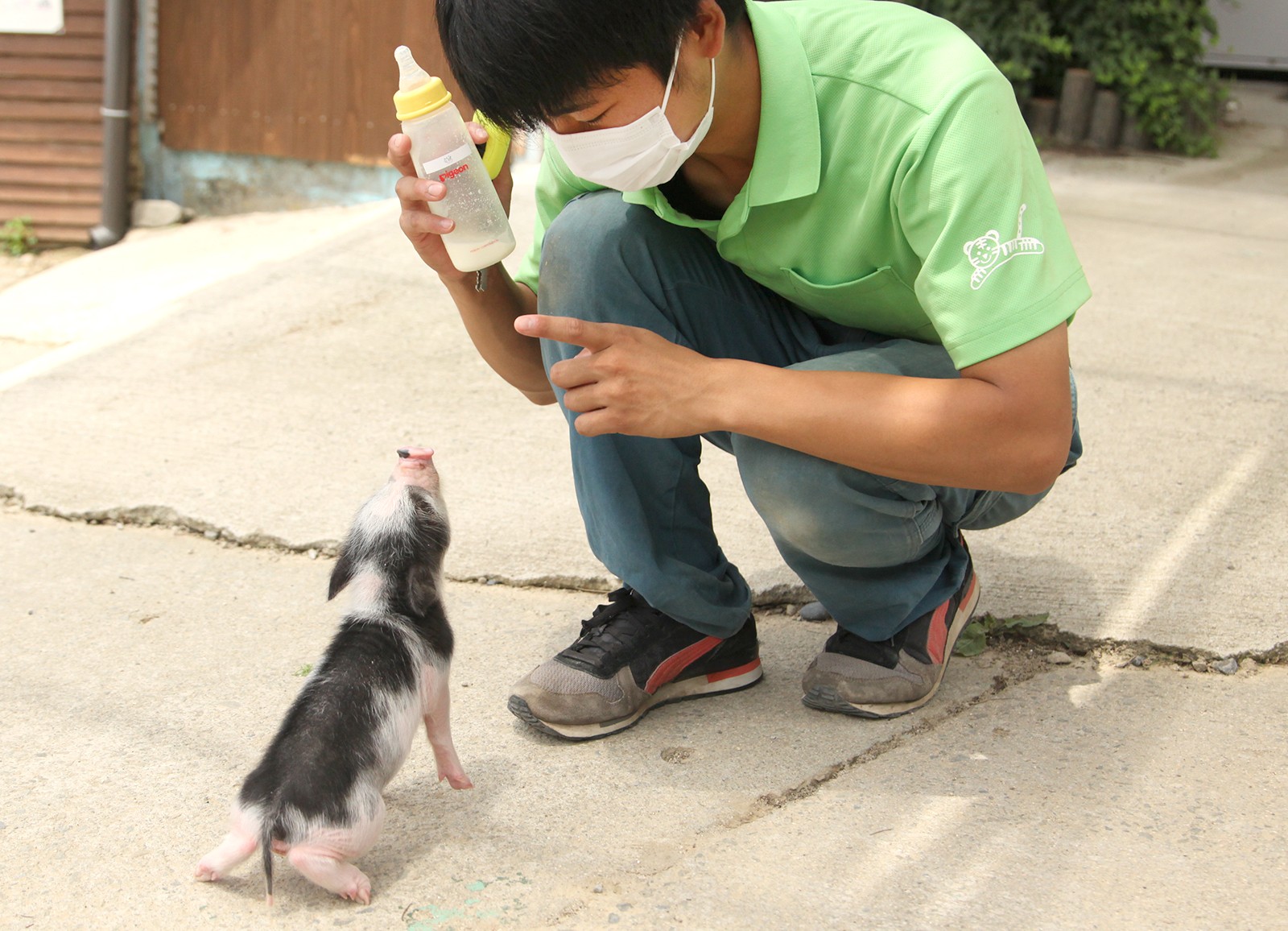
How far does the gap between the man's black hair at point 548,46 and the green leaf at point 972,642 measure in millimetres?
1294

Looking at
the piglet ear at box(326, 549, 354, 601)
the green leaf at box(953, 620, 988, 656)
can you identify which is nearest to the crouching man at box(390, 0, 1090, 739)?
the green leaf at box(953, 620, 988, 656)

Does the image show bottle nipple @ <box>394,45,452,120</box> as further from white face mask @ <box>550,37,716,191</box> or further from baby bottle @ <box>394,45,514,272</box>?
white face mask @ <box>550,37,716,191</box>

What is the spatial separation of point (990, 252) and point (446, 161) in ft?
2.76

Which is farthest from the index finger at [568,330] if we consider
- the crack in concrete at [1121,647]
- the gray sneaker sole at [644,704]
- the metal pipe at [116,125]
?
the metal pipe at [116,125]

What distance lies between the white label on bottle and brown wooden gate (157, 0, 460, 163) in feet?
15.3

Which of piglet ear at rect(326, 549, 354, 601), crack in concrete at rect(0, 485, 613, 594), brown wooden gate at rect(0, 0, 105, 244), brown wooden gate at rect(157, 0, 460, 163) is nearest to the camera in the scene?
piglet ear at rect(326, 549, 354, 601)

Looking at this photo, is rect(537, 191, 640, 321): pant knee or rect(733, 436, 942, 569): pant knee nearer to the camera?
rect(733, 436, 942, 569): pant knee

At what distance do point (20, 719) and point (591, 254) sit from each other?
1.36m

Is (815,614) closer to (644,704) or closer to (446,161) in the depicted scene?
(644,704)

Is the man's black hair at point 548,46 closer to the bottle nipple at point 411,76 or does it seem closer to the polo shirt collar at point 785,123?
the bottle nipple at point 411,76

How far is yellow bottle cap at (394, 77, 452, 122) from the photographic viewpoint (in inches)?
73.2

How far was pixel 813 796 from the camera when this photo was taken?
1.97 metres

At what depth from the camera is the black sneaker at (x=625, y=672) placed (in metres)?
2.17

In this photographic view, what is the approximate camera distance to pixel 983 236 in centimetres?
174
